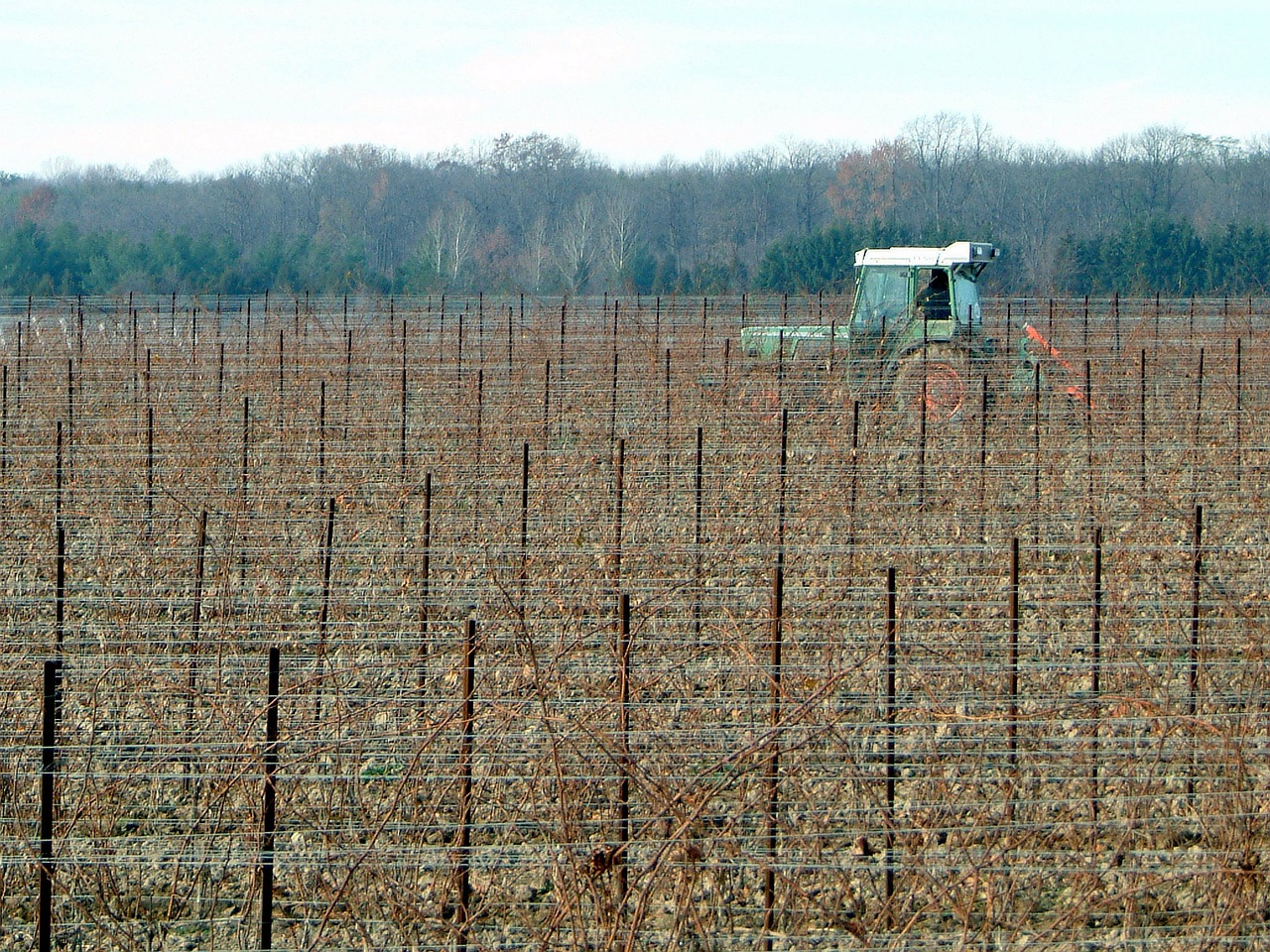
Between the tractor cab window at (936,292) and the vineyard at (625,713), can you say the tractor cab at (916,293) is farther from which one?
the vineyard at (625,713)

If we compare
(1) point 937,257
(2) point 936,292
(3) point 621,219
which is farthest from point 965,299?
(3) point 621,219

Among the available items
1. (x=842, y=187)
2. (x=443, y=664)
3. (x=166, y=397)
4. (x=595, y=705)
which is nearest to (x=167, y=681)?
(x=443, y=664)

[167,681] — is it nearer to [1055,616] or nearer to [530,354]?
[1055,616]

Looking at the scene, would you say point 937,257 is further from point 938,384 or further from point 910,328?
point 938,384

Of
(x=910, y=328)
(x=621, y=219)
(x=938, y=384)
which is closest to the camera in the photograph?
(x=938, y=384)

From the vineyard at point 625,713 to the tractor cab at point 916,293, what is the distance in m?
4.11

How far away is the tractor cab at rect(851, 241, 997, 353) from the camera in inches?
512

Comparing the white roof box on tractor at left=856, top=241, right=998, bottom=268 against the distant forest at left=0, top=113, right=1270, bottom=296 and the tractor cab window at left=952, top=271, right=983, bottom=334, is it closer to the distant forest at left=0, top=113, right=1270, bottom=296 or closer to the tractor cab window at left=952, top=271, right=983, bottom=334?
the tractor cab window at left=952, top=271, right=983, bottom=334

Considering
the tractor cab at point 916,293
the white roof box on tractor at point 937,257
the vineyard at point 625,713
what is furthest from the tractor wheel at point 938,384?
the vineyard at point 625,713

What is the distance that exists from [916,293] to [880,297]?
16.2 inches

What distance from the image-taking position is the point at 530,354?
14.5 metres

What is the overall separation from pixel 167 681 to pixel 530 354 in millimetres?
9984

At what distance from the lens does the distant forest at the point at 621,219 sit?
3350 centimetres

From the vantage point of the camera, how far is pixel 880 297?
13555 mm
